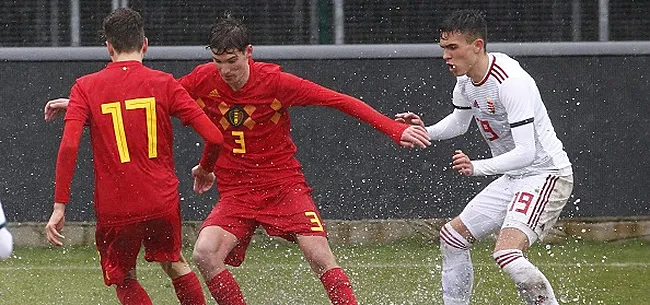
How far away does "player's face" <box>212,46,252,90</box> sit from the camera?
22.0 ft

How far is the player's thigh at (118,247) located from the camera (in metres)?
6.41

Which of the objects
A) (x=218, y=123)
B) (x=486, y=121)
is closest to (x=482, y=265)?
(x=486, y=121)

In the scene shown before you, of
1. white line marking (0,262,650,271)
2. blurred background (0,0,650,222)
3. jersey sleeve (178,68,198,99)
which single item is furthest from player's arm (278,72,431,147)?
blurred background (0,0,650,222)

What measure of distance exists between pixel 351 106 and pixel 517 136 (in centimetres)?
84

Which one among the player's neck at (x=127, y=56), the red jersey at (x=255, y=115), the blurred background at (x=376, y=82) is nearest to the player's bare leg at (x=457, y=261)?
the red jersey at (x=255, y=115)

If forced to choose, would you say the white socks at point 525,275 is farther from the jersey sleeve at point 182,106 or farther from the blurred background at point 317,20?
the blurred background at point 317,20

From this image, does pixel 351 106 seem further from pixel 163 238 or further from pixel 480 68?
pixel 163 238

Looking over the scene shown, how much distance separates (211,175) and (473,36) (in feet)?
5.08

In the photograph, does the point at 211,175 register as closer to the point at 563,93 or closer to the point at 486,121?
the point at 486,121

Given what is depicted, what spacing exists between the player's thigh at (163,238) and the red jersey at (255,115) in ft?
1.70

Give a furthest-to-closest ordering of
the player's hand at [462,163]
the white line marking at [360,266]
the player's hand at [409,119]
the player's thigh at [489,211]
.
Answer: the white line marking at [360,266], the player's thigh at [489,211], the player's hand at [409,119], the player's hand at [462,163]

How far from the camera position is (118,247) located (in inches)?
256

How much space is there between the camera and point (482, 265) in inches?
384

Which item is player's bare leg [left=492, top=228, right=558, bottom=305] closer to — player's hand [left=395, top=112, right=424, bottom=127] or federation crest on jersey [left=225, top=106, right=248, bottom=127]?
player's hand [left=395, top=112, right=424, bottom=127]
